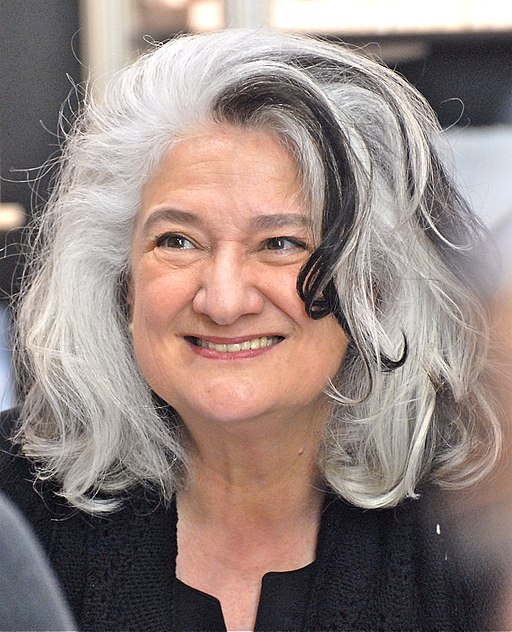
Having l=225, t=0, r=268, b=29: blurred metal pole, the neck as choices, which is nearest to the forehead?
the neck

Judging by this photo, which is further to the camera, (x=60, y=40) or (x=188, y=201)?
(x=60, y=40)

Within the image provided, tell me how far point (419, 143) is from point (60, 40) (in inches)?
38.7

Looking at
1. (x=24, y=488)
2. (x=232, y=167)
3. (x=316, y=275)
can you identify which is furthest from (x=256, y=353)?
(x=24, y=488)

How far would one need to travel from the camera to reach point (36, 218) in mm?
1917

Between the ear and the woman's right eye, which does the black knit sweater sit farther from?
the woman's right eye

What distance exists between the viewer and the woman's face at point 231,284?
1.44 m

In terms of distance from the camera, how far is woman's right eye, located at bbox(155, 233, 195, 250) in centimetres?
150

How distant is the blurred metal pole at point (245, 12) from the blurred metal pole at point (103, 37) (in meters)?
0.23

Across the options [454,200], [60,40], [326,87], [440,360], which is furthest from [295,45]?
[60,40]

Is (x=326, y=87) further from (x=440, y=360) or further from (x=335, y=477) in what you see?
(x=335, y=477)

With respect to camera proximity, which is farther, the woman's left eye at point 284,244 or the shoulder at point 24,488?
the shoulder at point 24,488

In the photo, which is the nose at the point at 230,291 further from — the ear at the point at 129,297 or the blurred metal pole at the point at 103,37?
the blurred metal pole at the point at 103,37

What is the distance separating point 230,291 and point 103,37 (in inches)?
37.0

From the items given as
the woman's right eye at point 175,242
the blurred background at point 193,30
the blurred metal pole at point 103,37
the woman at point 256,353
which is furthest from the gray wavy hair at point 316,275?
the blurred metal pole at point 103,37
